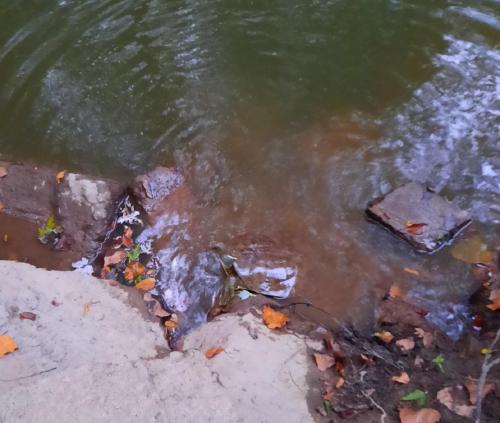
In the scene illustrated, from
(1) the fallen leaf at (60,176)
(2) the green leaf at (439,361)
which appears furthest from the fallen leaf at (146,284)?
(2) the green leaf at (439,361)

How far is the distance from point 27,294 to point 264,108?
123 inches

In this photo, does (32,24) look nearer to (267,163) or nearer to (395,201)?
(267,163)

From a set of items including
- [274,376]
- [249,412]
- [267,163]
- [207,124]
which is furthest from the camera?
[207,124]

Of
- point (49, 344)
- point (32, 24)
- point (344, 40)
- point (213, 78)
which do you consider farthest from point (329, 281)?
point (32, 24)

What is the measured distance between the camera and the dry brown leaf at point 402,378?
3.30 m

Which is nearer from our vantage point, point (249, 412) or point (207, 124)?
point (249, 412)

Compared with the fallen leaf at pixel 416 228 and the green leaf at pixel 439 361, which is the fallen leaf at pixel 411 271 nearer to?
the fallen leaf at pixel 416 228

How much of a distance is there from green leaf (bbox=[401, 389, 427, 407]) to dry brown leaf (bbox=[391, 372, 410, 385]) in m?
0.11

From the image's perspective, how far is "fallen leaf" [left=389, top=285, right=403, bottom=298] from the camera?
13.1ft

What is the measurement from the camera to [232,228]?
4578 mm

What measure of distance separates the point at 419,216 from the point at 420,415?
1811 mm

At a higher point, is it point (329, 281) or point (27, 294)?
point (27, 294)

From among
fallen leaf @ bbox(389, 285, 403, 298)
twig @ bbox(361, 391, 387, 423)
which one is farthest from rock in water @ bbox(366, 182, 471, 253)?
twig @ bbox(361, 391, 387, 423)

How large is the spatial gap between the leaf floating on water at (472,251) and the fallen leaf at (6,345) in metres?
3.36
